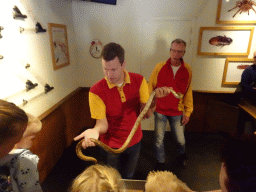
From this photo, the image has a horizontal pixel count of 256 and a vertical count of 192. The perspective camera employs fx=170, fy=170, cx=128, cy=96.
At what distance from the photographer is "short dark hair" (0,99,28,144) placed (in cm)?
74

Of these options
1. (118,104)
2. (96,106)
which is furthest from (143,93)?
(96,106)

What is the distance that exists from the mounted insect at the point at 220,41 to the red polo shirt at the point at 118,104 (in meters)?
2.08

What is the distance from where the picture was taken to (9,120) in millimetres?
758

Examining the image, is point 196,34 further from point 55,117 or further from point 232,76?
point 55,117

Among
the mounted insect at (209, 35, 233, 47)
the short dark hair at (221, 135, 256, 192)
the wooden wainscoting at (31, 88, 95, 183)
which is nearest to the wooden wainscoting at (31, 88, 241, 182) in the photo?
the wooden wainscoting at (31, 88, 95, 183)

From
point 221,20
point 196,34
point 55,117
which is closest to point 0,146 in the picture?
point 55,117

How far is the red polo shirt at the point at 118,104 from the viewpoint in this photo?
1394 millimetres

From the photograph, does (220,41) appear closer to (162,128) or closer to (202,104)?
(202,104)

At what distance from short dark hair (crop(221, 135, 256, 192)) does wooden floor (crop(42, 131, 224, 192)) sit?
6.30ft

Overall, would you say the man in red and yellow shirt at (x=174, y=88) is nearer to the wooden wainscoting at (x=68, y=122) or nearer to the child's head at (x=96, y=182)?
the wooden wainscoting at (x=68, y=122)

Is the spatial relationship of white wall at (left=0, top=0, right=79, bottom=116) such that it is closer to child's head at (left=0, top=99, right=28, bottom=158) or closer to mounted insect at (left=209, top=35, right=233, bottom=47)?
child's head at (left=0, top=99, right=28, bottom=158)

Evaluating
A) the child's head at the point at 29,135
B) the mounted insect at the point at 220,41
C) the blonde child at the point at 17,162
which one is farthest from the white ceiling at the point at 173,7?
the blonde child at the point at 17,162

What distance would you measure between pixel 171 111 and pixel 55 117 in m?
1.66

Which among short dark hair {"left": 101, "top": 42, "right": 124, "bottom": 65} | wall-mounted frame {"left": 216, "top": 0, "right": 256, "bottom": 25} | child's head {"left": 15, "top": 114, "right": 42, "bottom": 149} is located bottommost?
child's head {"left": 15, "top": 114, "right": 42, "bottom": 149}
